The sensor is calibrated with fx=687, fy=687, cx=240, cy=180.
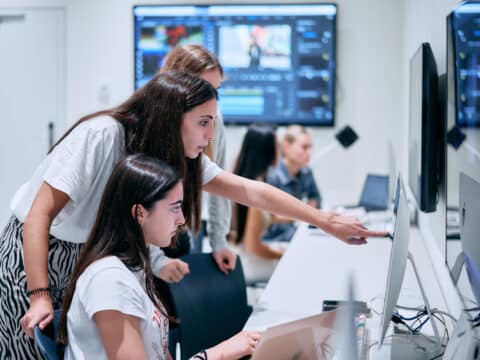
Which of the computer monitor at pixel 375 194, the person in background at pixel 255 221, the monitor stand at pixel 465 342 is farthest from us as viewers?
the computer monitor at pixel 375 194

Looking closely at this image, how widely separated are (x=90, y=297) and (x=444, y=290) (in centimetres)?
121

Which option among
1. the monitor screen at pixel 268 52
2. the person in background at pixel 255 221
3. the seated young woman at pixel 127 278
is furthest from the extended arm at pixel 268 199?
the monitor screen at pixel 268 52

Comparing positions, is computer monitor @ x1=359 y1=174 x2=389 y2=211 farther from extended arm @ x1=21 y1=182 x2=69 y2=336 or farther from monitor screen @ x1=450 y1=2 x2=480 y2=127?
extended arm @ x1=21 y1=182 x2=69 y2=336

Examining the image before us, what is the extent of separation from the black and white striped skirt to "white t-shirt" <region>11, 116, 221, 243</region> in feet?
0.15

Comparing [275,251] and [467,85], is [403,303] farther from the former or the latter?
[275,251]

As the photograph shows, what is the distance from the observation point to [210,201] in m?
2.67

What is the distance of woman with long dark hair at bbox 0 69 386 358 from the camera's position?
167 centimetres

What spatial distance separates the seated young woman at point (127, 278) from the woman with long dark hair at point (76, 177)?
0.52 ft

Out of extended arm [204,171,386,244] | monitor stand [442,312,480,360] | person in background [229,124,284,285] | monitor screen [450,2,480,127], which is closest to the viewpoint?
monitor stand [442,312,480,360]

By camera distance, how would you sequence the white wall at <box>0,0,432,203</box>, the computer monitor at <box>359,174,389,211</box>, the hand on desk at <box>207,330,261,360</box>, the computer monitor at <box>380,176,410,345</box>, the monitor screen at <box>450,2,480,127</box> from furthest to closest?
the white wall at <box>0,0,432,203</box>, the computer monitor at <box>359,174,389,211</box>, the hand on desk at <box>207,330,261,360</box>, the monitor screen at <box>450,2,480,127</box>, the computer monitor at <box>380,176,410,345</box>

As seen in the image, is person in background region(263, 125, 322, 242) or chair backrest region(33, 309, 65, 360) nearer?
chair backrest region(33, 309, 65, 360)

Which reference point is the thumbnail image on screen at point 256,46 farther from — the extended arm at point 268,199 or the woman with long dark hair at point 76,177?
the woman with long dark hair at point 76,177

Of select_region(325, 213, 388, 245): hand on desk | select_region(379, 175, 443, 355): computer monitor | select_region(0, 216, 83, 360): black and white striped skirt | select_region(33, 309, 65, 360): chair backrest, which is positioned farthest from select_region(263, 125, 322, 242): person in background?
select_region(379, 175, 443, 355): computer monitor

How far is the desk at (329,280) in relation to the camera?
2.01 metres
